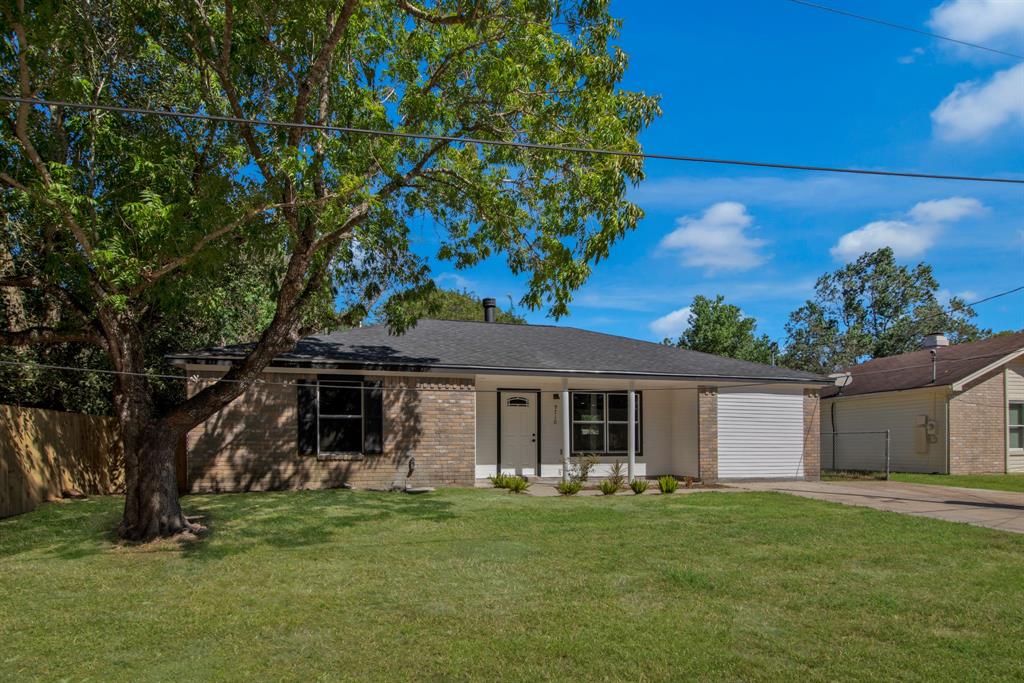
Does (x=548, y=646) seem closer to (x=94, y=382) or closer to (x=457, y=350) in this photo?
(x=457, y=350)

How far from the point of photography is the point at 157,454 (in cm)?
925

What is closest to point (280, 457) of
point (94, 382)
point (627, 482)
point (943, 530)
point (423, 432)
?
point (423, 432)

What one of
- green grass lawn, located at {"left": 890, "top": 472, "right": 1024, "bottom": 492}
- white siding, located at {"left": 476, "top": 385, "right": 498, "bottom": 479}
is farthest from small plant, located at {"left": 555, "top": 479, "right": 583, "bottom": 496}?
green grass lawn, located at {"left": 890, "top": 472, "right": 1024, "bottom": 492}

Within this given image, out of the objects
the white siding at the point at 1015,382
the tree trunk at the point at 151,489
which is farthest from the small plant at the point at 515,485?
the white siding at the point at 1015,382

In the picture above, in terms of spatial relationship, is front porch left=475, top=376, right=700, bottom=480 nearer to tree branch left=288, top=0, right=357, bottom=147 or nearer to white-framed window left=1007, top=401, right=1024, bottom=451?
tree branch left=288, top=0, right=357, bottom=147

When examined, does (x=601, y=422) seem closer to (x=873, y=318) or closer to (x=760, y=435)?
(x=760, y=435)

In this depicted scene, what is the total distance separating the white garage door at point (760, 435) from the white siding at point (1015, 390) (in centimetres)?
932

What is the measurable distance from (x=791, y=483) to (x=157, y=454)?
14440 mm

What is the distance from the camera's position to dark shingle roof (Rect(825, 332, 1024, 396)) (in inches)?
875

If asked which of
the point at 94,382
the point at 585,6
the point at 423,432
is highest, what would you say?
the point at 585,6

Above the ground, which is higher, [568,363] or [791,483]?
[568,363]

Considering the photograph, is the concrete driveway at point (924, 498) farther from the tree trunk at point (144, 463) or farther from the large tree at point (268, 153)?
the tree trunk at point (144, 463)

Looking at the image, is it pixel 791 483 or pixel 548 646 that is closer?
pixel 548 646

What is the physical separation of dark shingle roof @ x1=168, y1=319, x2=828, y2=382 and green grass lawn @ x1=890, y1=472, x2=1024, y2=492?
161 inches
